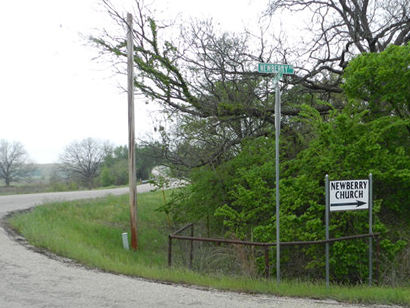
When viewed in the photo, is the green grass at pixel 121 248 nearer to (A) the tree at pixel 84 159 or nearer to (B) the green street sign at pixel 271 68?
(B) the green street sign at pixel 271 68

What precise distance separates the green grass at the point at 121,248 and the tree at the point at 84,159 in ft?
213

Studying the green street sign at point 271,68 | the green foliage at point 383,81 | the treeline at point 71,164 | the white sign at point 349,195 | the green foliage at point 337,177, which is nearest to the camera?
the green street sign at point 271,68

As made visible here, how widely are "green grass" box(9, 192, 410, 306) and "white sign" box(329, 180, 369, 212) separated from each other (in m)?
1.50

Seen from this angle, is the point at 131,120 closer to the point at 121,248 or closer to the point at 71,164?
the point at 121,248

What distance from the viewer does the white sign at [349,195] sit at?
7.60m

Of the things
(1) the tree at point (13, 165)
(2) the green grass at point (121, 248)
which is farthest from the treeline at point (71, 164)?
(2) the green grass at point (121, 248)

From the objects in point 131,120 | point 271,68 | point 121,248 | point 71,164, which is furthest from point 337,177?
point 71,164

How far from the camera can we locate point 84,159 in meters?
84.9

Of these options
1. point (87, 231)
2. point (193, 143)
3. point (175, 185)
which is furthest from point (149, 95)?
point (87, 231)

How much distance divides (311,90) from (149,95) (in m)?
5.74

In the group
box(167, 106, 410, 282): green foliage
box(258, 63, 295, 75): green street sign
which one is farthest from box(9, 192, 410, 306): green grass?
box(258, 63, 295, 75): green street sign

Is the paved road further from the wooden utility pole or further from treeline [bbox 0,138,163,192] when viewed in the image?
treeline [bbox 0,138,163,192]

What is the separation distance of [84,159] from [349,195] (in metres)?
82.3

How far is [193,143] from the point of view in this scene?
13.9 m
